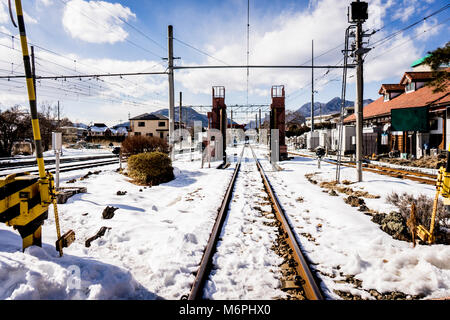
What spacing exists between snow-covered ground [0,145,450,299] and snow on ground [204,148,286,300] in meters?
0.05

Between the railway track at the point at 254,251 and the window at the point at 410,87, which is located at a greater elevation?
the window at the point at 410,87

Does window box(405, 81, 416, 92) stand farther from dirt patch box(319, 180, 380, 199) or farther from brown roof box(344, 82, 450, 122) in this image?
dirt patch box(319, 180, 380, 199)

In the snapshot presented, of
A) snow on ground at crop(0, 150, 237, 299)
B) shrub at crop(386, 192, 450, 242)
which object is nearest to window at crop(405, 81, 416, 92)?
shrub at crop(386, 192, 450, 242)

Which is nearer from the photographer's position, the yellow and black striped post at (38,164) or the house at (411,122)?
the yellow and black striped post at (38,164)

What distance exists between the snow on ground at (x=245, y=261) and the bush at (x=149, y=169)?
5258 millimetres

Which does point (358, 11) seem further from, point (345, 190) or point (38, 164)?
point (38, 164)

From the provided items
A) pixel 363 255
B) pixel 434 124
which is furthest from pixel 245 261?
pixel 434 124

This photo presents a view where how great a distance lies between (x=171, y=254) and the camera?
12.0ft

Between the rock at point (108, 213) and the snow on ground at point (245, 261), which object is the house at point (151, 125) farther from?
the snow on ground at point (245, 261)

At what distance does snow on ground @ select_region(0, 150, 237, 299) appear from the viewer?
248 cm

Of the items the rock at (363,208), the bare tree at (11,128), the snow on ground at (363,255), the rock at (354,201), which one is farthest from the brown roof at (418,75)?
the bare tree at (11,128)

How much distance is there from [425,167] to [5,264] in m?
20.0

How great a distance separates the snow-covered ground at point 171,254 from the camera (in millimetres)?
2615
